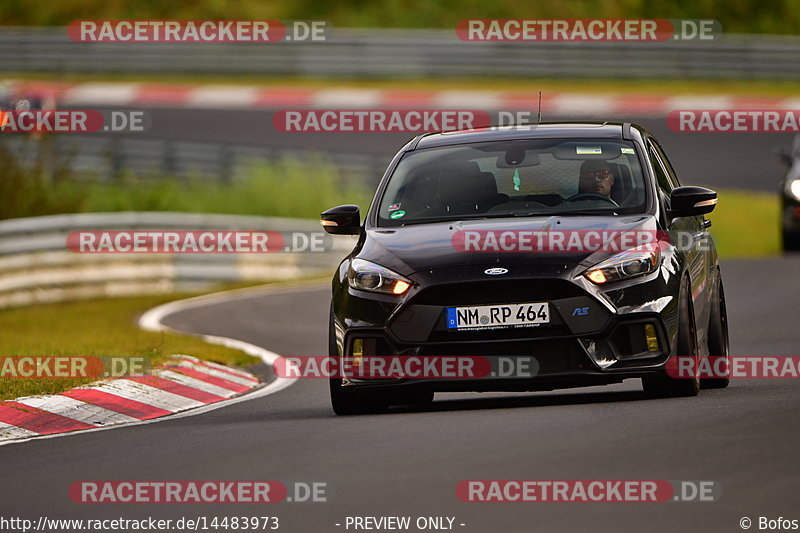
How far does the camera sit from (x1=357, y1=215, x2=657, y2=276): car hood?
9.56 metres

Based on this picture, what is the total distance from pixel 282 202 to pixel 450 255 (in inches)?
731

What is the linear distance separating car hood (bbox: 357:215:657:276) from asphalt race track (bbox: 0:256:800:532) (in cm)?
82

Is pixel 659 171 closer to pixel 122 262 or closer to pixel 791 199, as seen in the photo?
pixel 791 199

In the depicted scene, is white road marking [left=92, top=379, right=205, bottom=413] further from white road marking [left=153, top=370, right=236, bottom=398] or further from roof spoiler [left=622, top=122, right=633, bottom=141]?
roof spoiler [left=622, top=122, right=633, bottom=141]

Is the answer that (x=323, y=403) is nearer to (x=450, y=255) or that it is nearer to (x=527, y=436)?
(x=450, y=255)

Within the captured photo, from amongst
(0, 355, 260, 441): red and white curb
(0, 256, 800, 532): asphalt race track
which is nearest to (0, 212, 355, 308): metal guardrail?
(0, 355, 260, 441): red and white curb

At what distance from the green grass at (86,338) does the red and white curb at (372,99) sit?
46.3 feet

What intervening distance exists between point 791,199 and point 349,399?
41.1 ft

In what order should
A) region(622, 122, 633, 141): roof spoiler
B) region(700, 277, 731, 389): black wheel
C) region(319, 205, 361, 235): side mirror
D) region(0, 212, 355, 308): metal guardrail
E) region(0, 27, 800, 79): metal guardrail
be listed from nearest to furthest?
region(319, 205, 361, 235): side mirror → region(622, 122, 633, 141): roof spoiler → region(700, 277, 731, 389): black wheel → region(0, 212, 355, 308): metal guardrail → region(0, 27, 800, 79): metal guardrail

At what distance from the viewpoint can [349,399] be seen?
10.1 m

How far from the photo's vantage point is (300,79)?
4009 cm

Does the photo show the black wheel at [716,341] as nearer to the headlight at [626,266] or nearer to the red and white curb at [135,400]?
the headlight at [626,266]

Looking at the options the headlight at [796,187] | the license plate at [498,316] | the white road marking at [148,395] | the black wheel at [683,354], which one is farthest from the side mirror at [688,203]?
the headlight at [796,187]

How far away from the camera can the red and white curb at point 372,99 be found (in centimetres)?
3412
